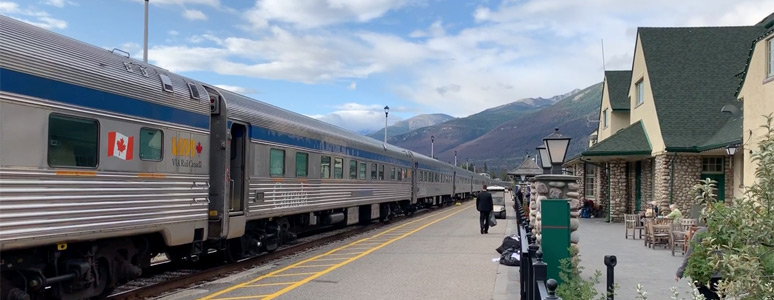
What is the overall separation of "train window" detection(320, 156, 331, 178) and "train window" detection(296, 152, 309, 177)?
3.82ft

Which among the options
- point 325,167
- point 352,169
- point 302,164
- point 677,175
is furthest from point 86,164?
point 677,175

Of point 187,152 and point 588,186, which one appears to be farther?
point 588,186

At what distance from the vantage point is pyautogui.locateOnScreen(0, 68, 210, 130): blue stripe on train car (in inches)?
253

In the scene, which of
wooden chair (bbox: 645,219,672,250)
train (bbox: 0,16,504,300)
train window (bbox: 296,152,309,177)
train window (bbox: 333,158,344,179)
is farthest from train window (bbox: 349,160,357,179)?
wooden chair (bbox: 645,219,672,250)

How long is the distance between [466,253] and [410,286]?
14.2 feet

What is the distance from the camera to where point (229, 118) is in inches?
426

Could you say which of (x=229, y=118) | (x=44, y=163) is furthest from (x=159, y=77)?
(x=44, y=163)

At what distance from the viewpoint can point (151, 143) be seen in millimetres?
8703

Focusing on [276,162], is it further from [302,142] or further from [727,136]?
[727,136]

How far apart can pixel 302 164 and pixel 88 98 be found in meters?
7.30

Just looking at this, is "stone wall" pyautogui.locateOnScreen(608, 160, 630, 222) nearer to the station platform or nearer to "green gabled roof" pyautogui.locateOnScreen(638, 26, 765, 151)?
"green gabled roof" pyautogui.locateOnScreen(638, 26, 765, 151)

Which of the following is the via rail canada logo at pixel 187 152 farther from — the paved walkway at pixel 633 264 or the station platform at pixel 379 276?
the paved walkway at pixel 633 264

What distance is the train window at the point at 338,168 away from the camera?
17306mm

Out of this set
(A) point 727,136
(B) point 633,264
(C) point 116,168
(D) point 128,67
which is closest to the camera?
(C) point 116,168
